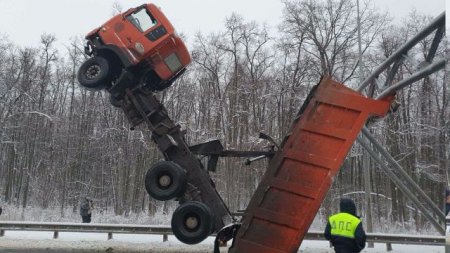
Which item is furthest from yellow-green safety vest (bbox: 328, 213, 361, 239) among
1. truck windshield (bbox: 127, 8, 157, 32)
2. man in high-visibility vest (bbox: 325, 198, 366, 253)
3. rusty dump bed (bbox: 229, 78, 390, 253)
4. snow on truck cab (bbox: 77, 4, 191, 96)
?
truck windshield (bbox: 127, 8, 157, 32)

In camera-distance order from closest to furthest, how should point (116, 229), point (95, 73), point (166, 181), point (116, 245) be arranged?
point (166, 181)
point (95, 73)
point (116, 245)
point (116, 229)

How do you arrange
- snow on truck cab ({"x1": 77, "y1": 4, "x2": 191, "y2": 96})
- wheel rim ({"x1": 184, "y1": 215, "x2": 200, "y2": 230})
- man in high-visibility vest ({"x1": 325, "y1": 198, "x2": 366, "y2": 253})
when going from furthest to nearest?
snow on truck cab ({"x1": 77, "y1": 4, "x2": 191, "y2": 96}), wheel rim ({"x1": 184, "y1": 215, "x2": 200, "y2": 230}), man in high-visibility vest ({"x1": 325, "y1": 198, "x2": 366, "y2": 253})

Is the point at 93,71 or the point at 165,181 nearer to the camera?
the point at 165,181

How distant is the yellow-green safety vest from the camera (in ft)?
16.4

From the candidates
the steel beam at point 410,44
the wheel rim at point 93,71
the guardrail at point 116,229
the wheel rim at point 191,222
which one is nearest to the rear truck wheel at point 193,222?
the wheel rim at point 191,222

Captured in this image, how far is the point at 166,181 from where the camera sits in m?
7.01

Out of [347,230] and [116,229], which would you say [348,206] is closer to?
[347,230]

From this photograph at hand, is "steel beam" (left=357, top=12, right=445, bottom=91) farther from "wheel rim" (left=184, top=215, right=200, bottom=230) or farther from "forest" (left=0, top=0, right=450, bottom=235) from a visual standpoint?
"forest" (left=0, top=0, right=450, bottom=235)

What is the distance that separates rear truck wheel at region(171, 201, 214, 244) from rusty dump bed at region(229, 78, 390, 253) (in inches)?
33.6

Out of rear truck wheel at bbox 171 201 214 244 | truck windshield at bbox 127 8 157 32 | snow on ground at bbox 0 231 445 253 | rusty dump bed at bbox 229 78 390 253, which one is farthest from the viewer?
snow on ground at bbox 0 231 445 253

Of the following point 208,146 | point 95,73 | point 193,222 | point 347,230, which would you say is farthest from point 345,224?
point 95,73

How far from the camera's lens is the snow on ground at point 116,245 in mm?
11695

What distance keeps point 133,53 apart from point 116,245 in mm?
6880

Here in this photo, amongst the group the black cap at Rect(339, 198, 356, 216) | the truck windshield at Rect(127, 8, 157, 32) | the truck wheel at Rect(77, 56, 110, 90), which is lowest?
the black cap at Rect(339, 198, 356, 216)
